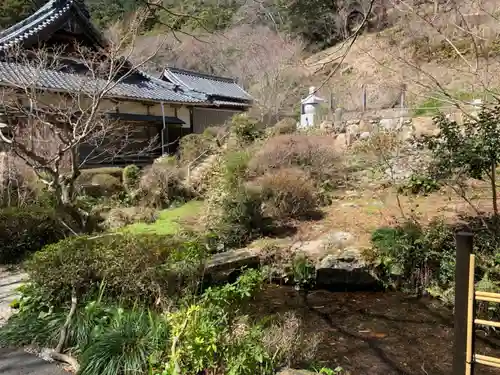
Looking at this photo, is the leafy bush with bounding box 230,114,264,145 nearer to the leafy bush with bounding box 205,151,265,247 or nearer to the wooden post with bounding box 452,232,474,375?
the leafy bush with bounding box 205,151,265,247

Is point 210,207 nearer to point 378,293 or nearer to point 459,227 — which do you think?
point 378,293

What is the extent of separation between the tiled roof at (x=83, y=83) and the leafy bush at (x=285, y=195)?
413 cm

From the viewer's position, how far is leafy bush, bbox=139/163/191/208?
12305 mm

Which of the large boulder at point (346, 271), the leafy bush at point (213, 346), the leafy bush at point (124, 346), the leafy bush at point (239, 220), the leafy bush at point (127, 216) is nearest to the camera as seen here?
the leafy bush at point (213, 346)

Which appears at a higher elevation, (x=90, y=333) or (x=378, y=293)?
(x=90, y=333)

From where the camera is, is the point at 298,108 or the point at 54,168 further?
the point at 298,108

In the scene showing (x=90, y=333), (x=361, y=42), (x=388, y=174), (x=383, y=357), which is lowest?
(x=383, y=357)

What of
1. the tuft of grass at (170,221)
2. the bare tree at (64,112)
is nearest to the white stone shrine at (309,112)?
the bare tree at (64,112)

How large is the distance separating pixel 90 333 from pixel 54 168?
4598 mm

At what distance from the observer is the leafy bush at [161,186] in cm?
1230

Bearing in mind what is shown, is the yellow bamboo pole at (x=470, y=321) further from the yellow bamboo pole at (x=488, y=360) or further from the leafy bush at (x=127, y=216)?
the leafy bush at (x=127, y=216)

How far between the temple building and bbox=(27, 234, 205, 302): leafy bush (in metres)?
6.39

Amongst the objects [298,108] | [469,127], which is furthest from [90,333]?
[298,108]

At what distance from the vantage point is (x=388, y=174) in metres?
12.4
